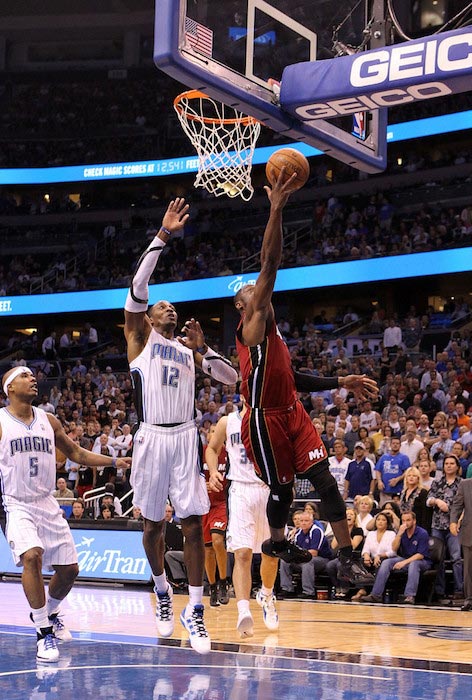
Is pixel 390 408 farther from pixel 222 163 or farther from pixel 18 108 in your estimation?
pixel 18 108

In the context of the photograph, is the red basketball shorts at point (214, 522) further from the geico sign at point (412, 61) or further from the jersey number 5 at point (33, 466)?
the geico sign at point (412, 61)

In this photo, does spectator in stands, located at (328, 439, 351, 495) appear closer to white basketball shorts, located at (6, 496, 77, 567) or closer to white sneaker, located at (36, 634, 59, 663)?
white basketball shorts, located at (6, 496, 77, 567)

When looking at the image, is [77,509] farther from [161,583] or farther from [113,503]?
[161,583]

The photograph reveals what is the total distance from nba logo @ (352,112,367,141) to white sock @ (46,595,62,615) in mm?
4599

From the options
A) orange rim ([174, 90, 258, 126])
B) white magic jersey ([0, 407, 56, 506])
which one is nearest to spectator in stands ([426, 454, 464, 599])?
orange rim ([174, 90, 258, 126])

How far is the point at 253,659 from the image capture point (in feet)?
21.3

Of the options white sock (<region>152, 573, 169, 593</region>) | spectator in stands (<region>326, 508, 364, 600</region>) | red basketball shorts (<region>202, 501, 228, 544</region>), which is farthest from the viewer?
spectator in stands (<region>326, 508, 364, 600</region>)

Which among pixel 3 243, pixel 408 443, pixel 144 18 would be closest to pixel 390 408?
pixel 408 443

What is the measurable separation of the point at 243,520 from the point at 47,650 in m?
2.54

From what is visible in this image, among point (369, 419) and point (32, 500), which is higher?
point (369, 419)

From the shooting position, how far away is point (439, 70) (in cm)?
707

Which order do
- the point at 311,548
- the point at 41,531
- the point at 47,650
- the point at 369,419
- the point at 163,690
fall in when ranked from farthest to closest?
the point at 369,419, the point at 311,548, the point at 41,531, the point at 47,650, the point at 163,690

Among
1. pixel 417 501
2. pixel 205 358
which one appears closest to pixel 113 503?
Answer: pixel 417 501

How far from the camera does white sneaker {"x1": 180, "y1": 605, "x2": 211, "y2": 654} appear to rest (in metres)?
6.39
